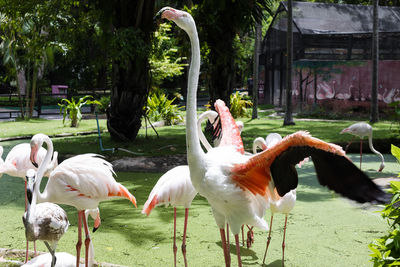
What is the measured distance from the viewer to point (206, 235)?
505 cm

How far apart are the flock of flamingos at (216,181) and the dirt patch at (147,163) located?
12.8 ft

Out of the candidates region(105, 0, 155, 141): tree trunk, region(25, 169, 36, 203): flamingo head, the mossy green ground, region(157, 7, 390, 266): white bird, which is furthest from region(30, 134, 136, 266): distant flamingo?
region(105, 0, 155, 141): tree trunk

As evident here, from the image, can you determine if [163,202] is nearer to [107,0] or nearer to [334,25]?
[107,0]

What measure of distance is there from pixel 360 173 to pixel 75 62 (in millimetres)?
28515

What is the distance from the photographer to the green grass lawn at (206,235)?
4.38m

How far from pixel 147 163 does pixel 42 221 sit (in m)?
4.90

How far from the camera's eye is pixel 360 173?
2.89 metres

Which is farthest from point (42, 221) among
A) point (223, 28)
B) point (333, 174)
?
point (223, 28)

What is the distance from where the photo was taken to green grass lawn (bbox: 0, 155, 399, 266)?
438 centimetres

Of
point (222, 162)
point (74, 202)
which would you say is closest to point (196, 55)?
point (222, 162)

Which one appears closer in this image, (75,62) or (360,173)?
(360,173)

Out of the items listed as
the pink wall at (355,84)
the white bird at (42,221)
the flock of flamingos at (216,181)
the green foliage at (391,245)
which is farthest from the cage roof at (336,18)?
the green foliage at (391,245)

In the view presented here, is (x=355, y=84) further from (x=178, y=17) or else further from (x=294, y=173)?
(x=178, y=17)

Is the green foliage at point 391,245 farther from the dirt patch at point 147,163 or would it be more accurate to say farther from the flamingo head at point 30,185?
the dirt patch at point 147,163
